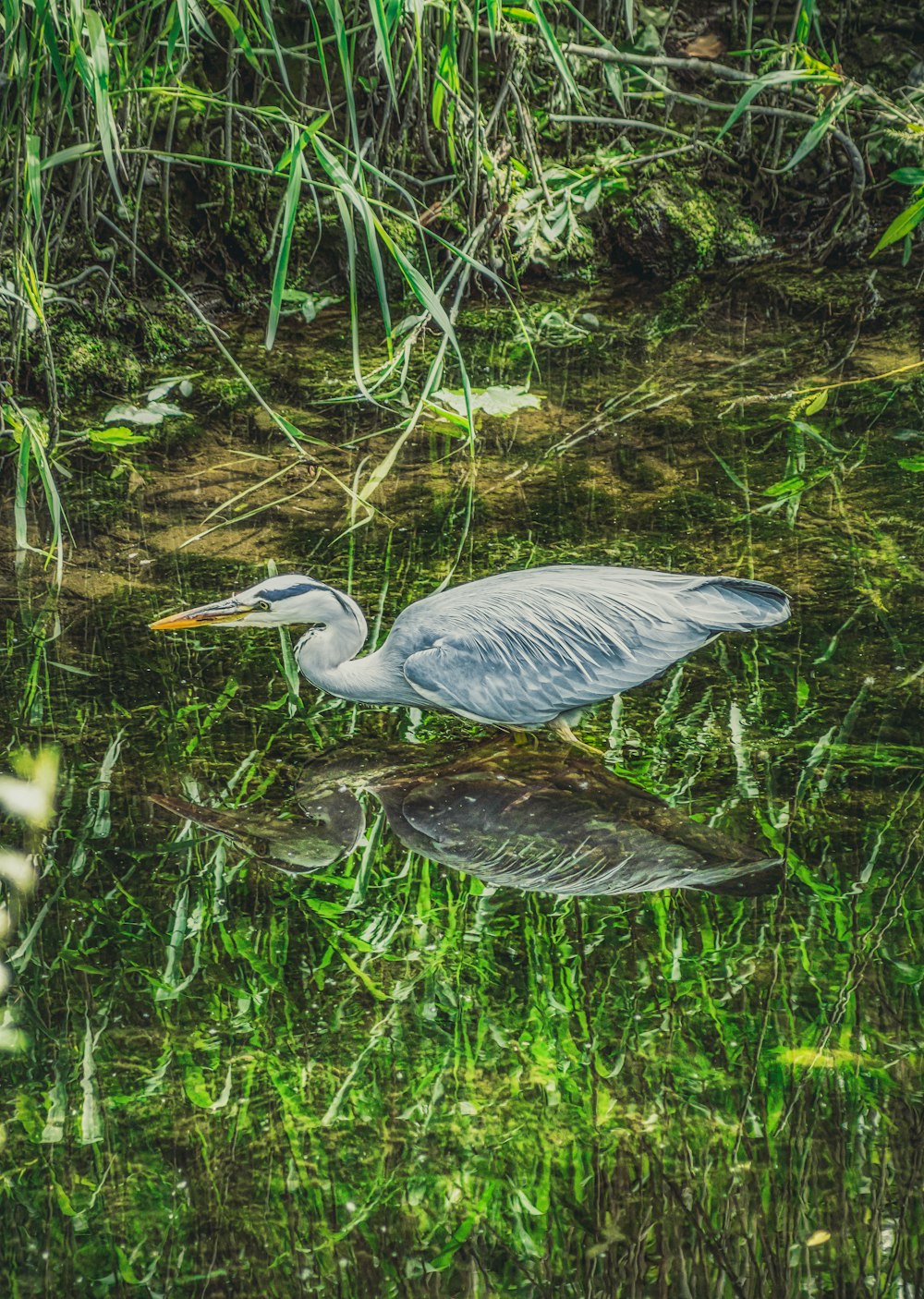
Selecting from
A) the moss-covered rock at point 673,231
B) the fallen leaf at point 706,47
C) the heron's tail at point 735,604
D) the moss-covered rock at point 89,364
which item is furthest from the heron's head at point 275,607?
the fallen leaf at point 706,47

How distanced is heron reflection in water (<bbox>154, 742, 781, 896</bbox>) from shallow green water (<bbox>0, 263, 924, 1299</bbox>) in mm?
15

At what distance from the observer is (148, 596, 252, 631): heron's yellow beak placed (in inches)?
135

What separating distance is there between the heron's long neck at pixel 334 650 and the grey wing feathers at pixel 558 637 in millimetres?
135

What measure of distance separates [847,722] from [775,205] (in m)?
3.83

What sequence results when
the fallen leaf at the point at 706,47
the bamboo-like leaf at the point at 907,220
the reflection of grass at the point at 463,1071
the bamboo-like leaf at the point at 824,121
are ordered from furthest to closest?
the fallen leaf at the point at 706,47 → the bamboo-like leaf at the point at 824,121 → the bamboo-like leaf at the point at 907,220 → the reflection of grass at the point at 463,1071

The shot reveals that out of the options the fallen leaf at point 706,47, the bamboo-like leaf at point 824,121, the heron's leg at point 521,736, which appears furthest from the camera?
the fallen leaf at point 706,47

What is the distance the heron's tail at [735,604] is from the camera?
3377 millimetres

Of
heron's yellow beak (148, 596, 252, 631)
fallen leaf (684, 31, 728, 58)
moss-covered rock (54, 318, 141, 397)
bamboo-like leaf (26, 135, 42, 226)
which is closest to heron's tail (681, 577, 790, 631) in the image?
heron's yellow beak (148, 596, 252, 631)

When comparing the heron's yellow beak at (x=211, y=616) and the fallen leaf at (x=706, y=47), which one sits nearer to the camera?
the heron's yellow beak at (x=211, y=616)

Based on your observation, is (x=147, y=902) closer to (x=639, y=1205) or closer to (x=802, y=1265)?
(x=639, y=1205)

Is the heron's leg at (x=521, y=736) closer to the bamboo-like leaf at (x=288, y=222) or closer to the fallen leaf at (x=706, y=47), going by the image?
the bamboo-like leaf at (x=288, y=222)

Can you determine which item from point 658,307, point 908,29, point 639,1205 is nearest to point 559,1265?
point 639,1205

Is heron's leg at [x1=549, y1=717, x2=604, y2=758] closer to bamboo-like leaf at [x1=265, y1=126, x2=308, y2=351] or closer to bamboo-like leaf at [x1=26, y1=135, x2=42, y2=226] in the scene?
bamboo-like leaf at [x1=265, y1=126, x2=308, y2=351]

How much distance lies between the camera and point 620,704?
3.60m
